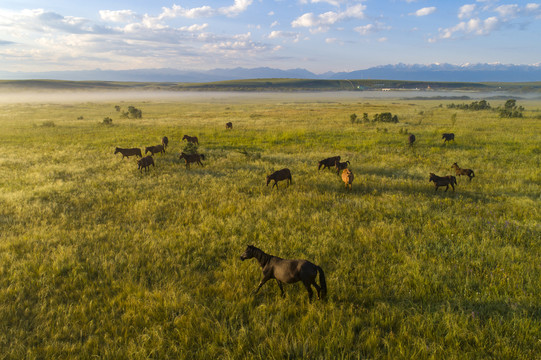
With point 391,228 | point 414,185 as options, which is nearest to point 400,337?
point 391,228

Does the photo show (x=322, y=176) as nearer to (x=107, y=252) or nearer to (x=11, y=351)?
(x=107, y=252)

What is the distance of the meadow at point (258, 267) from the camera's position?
152 inches

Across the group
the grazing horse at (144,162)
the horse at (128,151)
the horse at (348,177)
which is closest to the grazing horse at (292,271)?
the horse at (348,177)

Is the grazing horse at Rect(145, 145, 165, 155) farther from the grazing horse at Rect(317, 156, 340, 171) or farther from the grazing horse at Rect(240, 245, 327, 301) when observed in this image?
the grazing horse at Rect(240, 245, 327, 301)

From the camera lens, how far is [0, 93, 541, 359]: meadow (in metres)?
3.87

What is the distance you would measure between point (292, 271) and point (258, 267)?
5.25 ft

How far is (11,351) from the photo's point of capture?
371 cm

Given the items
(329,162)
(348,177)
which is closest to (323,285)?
(348,177)

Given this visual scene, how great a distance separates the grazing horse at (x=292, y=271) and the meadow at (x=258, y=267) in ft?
1.05

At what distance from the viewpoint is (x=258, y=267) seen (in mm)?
5859

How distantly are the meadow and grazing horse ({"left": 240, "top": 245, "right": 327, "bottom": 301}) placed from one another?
1.05 ft

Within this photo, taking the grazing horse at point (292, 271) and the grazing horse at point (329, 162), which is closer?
the grazing horse at point (292, 271)

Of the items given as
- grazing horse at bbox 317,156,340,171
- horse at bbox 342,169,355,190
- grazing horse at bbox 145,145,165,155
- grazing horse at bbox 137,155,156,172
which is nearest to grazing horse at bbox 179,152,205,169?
grazing horse at bbox 137,155,156,172

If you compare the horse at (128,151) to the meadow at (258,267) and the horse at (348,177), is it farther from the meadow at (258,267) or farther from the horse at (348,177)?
the horse at (348,177)
